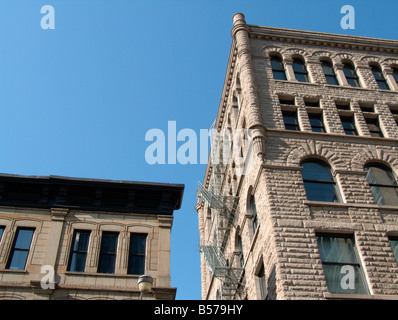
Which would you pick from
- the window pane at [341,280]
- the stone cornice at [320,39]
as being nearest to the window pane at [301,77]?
the stone cornice at [320,39]

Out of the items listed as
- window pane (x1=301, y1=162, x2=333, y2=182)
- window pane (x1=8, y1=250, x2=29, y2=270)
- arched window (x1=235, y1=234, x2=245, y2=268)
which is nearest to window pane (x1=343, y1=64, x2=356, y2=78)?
window pane (x1=301, y1=162, x2=333, y2=182)

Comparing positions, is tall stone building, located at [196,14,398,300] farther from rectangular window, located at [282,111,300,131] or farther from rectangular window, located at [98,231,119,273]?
rectangular window, located at [98,231,119,273]

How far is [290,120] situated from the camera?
1010 inches

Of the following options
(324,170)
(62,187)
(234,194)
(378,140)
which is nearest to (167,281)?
(62,187)

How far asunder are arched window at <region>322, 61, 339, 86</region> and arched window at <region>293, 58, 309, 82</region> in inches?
51.9

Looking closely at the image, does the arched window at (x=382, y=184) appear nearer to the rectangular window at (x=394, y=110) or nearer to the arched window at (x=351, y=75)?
the rectangular window at (x=394, y=110)

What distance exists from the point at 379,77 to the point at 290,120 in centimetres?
875

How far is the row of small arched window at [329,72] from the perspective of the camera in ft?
95.3

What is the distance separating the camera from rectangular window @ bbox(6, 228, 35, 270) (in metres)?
18.0

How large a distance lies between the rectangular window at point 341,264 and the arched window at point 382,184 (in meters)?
3.53

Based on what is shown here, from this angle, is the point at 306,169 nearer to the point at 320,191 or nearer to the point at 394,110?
the point at 320,191

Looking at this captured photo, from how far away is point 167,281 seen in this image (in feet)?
59.6

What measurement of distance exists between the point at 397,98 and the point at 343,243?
13233mm

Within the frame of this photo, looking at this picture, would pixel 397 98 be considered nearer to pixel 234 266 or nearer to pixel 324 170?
pixel 324 170
